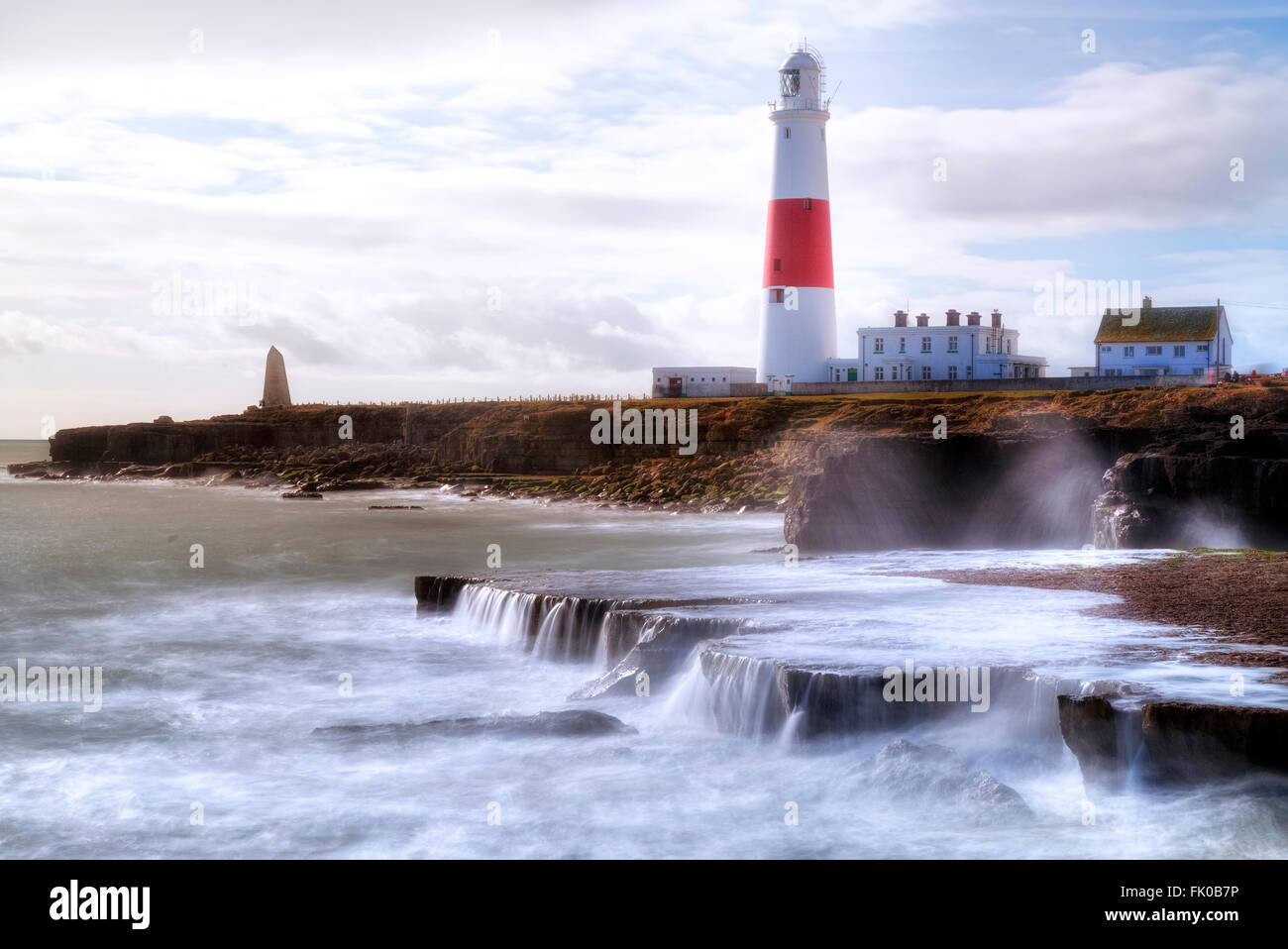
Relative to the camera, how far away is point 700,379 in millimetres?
53688

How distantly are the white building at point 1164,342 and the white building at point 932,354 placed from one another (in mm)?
3517

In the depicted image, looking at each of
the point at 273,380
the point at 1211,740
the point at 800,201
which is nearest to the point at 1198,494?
the point at 1211,740

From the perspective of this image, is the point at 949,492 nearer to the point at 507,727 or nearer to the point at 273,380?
the point at 507,727

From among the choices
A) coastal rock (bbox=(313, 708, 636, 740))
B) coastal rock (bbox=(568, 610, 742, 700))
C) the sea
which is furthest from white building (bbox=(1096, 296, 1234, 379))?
coastal rock (bbox=(313, 708, 636, 740))

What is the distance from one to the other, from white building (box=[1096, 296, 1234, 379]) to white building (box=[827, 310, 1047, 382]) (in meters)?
3.52

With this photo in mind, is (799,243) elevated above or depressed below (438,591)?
above

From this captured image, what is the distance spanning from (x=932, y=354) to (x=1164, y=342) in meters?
8.71

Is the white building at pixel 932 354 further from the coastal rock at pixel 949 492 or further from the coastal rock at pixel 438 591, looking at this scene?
the coastal rock at pixel 438 591

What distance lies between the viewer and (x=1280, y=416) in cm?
2314

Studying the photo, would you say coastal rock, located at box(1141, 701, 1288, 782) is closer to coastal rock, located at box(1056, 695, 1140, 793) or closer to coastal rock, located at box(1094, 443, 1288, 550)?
coastal rock, located at box(1056, 695, 1140, 793)

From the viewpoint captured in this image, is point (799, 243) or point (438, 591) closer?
point (438, 591)

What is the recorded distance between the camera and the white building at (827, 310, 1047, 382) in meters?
49.2

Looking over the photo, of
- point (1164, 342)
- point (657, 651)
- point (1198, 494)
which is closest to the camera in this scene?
point (657, 651)

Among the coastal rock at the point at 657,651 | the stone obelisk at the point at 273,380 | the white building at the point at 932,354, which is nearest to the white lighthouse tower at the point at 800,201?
the white building at the point at 932,354
